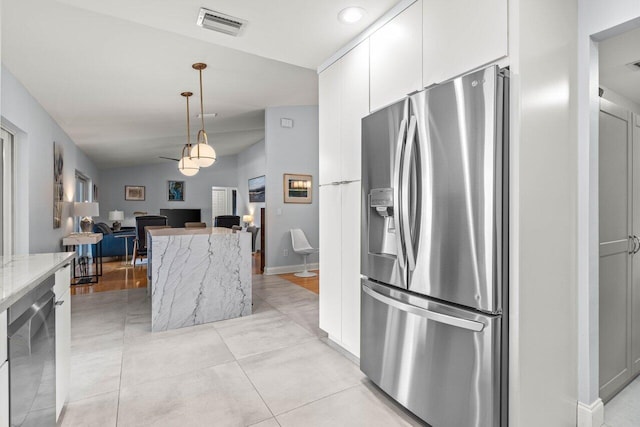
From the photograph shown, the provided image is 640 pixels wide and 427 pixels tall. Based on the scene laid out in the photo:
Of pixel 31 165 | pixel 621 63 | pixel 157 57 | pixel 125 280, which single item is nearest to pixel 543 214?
pixel 621 63

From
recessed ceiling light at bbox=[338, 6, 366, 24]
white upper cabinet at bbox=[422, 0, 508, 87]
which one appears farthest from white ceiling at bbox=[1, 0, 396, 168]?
white upper cabinet at bbox=[422, 0, 508, 87]

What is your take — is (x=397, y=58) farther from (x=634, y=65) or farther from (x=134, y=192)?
(x=134, y=192)

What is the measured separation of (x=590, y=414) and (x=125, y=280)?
5.88m

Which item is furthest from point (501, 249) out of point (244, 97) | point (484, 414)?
point (244, 97)

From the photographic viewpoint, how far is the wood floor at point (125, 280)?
190 inches

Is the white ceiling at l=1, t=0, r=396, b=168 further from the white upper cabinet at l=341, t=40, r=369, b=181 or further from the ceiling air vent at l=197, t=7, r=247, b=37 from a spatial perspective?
the white upper cabinet at l=341, t=40, r=369, b=181

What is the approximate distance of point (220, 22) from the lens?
7.24 ft

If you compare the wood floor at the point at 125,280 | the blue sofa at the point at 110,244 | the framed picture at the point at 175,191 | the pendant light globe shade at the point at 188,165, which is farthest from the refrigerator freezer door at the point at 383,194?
the framed picture at the point at 175,191

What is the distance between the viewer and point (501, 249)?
4.49 feet

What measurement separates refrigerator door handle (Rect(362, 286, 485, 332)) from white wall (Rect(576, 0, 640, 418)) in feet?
2.44

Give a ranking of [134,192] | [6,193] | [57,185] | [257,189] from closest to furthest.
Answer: [6,193] < [57,185] < [257,189] < [134,192]

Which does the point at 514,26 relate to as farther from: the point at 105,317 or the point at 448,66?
the point at 105,317

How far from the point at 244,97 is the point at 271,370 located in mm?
4133

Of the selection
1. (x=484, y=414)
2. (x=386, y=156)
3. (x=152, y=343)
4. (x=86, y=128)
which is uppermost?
(x=86, y=128)
